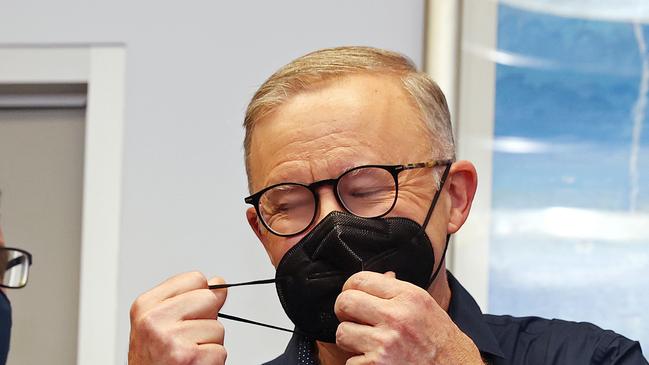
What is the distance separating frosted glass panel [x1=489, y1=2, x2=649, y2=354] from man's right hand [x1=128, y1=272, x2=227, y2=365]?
886 millimetres

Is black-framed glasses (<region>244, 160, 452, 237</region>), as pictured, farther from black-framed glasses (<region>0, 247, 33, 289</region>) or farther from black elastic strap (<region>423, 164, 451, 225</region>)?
black-framed glasses (<region>0, 247, 33, 289</region>)

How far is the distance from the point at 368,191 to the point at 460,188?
166 mm

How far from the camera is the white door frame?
2162 millimetres

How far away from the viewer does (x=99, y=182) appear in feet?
7.19

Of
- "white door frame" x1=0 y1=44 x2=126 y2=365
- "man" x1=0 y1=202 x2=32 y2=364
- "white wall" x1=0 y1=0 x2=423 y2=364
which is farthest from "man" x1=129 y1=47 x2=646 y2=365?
"man" x1=0 y1=202 x2=32 y2=364

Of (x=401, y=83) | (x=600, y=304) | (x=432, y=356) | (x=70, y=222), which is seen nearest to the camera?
(x=432, y=356)

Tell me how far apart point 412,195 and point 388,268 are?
0.35 ft

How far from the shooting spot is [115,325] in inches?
84.7

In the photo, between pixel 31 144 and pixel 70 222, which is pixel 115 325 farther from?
pixel 31 144

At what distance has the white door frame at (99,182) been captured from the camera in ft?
7.09

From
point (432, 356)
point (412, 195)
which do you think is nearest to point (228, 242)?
point (412, 195)

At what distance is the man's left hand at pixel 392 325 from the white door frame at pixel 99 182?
1115 mm

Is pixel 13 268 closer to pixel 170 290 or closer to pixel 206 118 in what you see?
pixel 206 118

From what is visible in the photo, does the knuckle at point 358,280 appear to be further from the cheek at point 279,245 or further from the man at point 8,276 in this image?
the man at point 8,276
